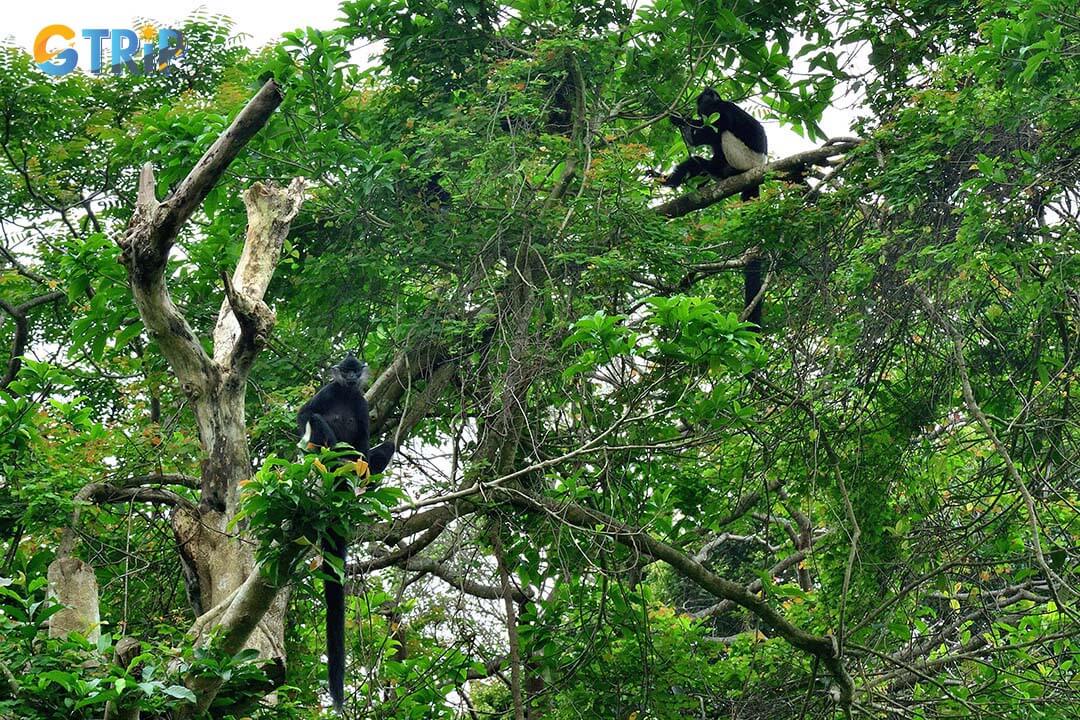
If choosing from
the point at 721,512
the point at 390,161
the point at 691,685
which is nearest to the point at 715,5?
the point at 390,161

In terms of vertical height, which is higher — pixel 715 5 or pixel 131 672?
pixel 715 5

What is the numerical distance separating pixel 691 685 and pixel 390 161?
151 inches

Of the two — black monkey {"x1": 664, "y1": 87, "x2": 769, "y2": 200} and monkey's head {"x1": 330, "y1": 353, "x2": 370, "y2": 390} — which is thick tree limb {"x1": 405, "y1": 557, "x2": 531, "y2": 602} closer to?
monkey's head {"x1": 330, "y1": 353, "x2": 370, "y2": 390}

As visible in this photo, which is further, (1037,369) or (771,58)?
(771,58)

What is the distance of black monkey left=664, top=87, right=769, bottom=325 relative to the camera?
8758 millimetres

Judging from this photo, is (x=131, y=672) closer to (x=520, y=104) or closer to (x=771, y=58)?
(x=520, y=104)

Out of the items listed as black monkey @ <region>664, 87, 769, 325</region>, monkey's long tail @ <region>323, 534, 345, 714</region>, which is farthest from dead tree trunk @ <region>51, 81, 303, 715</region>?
black monkey @ <region>664, 87, 769, 325</region>

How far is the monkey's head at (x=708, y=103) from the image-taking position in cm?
946

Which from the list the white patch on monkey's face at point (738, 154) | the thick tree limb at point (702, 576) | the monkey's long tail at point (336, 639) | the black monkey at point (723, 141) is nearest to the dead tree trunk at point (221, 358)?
the monkey's long tail at point (336, 639)

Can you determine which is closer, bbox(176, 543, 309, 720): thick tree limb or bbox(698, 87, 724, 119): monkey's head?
bbox(176, 543, 309, 720): thick tree limb

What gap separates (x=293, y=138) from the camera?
6.87 metres

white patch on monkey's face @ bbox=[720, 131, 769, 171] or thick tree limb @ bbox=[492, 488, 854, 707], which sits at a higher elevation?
white patch on monkey's face @ bbox=[720, 131, 769, 171]

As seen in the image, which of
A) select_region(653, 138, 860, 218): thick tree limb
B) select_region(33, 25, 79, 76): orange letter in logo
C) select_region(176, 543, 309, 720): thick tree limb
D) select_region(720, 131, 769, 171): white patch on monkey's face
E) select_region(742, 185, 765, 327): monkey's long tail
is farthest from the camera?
select_region(33, 25, 79, 76): orange letter in logo

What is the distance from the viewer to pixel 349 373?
6.38 meters
